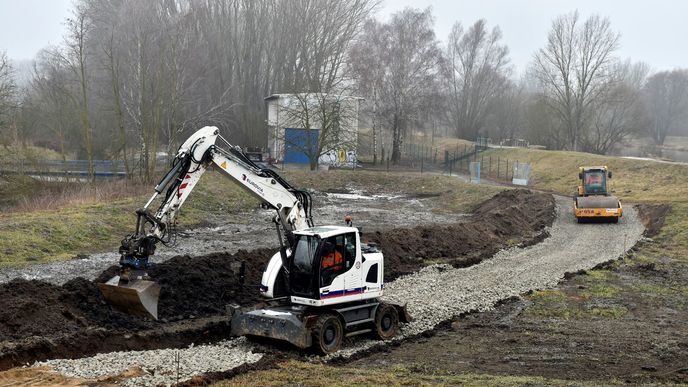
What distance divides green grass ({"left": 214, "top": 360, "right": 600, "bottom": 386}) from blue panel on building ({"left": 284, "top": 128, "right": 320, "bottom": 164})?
41.9 m

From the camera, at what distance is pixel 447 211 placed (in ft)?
128

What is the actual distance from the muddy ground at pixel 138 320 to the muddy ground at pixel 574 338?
4287 millimetres

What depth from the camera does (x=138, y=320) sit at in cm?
1455

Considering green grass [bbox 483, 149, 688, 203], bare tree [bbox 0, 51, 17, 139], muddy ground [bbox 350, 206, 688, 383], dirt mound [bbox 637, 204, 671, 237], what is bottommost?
muddy ground [bbox 350, 206, 688, 383]

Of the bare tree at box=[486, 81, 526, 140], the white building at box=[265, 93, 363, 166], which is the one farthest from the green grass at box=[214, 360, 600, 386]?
the bare tree at box=[486, 81, 526, 140]

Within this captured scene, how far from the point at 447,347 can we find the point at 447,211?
2555cm

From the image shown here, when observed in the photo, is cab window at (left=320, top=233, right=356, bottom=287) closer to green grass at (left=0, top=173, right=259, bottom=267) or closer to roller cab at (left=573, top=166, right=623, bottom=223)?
green grass at (left=0, top=173, right=259, bottom=267)

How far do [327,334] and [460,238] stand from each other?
1461 centimetres

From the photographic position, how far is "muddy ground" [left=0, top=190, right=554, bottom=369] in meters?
12.7

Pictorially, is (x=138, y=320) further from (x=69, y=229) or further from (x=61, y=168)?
(x=61, y=168)

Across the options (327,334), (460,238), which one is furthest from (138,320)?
(460,238)

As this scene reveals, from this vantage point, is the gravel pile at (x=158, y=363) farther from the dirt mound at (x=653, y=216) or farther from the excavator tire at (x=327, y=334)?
the dirt mound at (x=653, y=216)

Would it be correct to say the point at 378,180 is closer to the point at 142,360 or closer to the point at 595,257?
the point at 595,257

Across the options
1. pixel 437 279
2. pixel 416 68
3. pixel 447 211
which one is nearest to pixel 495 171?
pixel 416 68
